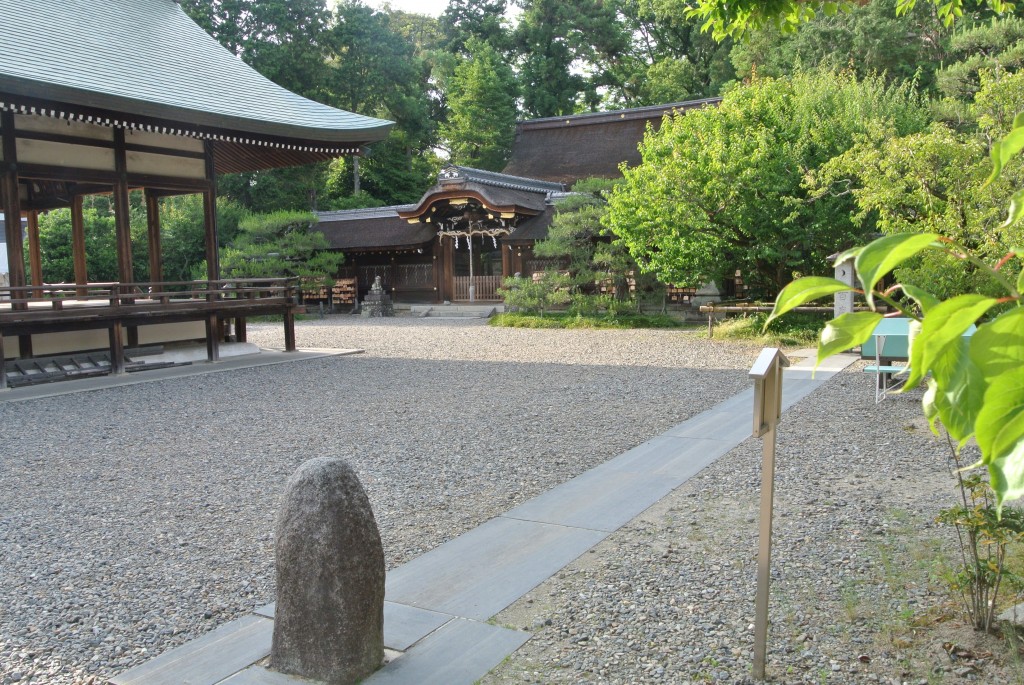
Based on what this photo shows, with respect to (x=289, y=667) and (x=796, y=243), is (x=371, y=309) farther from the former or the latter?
(x=289, y=667)

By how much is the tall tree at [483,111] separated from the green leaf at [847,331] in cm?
3373

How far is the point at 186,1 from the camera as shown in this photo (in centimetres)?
3188

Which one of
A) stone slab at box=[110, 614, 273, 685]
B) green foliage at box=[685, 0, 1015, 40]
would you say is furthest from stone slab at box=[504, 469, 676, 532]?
green foliage at box=[685, 0, 1015, 40]

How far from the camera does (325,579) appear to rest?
300cm

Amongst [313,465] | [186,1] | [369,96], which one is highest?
[186,1]

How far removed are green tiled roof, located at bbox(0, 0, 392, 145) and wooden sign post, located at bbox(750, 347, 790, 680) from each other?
10619 millimetres

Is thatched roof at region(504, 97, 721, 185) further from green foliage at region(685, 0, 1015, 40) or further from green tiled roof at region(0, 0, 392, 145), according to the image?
green foliage at region(685, 0, 1015, 40)

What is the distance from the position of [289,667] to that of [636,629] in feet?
4.61

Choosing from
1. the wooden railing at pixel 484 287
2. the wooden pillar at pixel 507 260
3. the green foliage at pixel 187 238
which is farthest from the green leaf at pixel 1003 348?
the green foliage at pixel 187 238

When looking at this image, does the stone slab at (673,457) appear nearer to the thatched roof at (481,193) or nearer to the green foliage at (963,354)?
the green foliage at (963,354)

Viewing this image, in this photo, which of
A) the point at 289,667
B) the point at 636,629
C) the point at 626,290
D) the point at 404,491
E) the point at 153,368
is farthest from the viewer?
the point at 626,290

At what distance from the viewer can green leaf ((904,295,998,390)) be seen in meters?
0.70

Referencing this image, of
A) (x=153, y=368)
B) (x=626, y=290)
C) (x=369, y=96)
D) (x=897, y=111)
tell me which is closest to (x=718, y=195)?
(x=897, y=111)

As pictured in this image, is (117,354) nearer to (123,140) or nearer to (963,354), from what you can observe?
(123,140)
